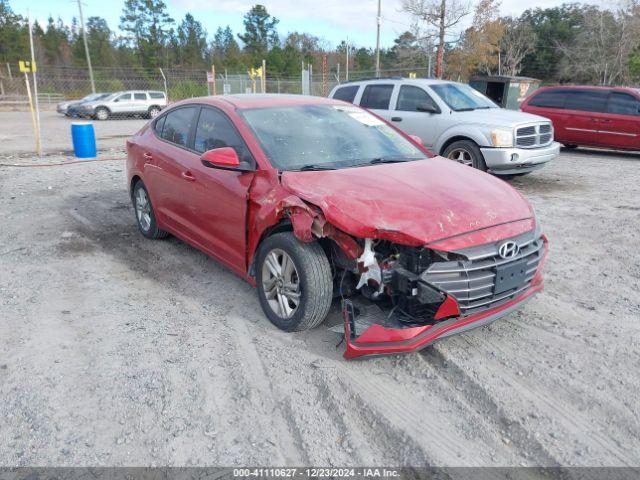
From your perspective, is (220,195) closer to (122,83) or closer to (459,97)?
(459,97)

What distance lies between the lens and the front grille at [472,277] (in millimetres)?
3023

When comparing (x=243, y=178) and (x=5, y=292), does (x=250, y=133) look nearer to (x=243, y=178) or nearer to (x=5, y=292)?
(x=243, y=178)

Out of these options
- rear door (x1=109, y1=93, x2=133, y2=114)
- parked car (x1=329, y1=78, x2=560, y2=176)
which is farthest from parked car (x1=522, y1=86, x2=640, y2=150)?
rear door (x1=109, y1=93, x2=133, y2=114)

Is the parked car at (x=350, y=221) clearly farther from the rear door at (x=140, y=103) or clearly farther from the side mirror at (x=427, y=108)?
the rear door at (x=140, y=103)

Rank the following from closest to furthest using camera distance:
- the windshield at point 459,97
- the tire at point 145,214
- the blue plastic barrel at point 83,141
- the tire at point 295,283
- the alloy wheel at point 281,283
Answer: the tire at point 295,283 < the alloy wheel at point 281,283 < the tire at point 145,214 < the windshield at point 459,97 < the blue plastic barrel at point 83,141

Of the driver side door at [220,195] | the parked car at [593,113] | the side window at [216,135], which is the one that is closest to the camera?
the driver side door at [220,195]

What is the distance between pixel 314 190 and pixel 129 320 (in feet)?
5.98

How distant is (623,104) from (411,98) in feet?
A: 19.1

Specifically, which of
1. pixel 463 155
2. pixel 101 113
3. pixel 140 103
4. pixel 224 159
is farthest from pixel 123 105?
pixel 224 159

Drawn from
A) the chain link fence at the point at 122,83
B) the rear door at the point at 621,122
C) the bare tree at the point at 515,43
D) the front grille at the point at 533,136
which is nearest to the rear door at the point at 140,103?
the chain link fence at the point at 122,83

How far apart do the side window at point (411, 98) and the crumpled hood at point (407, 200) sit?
5.56 meters

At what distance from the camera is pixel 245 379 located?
10.4 ft

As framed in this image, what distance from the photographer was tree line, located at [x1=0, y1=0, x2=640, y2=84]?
98.5 feet

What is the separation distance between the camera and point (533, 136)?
27.6ft
